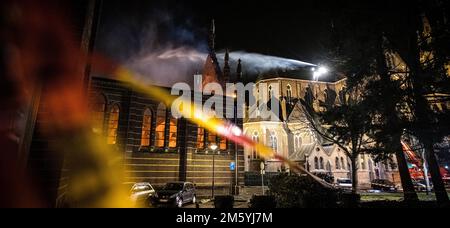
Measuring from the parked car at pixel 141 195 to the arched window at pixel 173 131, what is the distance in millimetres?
5923

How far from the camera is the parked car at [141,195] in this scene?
47.8 feet

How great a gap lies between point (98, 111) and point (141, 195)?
8.91 metres

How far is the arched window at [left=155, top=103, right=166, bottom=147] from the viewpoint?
21.2m

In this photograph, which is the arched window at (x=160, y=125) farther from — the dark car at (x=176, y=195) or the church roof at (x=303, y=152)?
the church roof at (x=303, y=152)

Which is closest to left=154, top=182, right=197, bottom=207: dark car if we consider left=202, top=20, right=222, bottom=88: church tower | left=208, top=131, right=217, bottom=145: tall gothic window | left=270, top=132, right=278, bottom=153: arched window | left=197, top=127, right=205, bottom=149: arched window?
left=197, top=127, right=205, bottom=149: arched window

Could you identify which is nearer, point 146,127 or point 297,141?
point 146,127

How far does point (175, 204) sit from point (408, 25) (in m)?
17.6

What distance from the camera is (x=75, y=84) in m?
6.12

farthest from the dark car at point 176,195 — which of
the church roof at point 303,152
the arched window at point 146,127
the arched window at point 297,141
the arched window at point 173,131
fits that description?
the arched window at point 297,141

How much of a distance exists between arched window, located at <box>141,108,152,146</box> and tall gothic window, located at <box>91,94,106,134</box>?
11.1 ft

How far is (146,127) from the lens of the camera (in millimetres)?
21109

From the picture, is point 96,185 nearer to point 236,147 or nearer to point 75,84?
point 75,84

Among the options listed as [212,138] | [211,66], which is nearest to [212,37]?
[211,66]

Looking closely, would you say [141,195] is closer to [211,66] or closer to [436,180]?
Result: [436,180]
